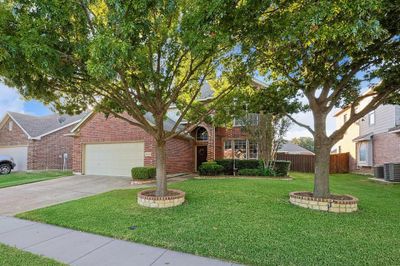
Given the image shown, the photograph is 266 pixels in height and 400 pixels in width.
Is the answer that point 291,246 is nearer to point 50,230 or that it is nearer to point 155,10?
point 50,230

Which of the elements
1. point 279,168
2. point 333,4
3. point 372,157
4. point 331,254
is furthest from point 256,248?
point 372,157

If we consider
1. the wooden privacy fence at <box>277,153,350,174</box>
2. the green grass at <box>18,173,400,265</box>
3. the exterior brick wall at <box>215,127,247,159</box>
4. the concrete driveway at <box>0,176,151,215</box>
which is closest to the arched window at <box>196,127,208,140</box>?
the exterior brick wall at <box>215,127,247,159</box>

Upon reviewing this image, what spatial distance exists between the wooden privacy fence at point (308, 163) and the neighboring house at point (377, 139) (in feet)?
2.37

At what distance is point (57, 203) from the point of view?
8.38 metres

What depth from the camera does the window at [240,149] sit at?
18080 millimetres

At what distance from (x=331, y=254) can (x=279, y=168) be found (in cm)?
1148

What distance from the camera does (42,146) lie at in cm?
2066

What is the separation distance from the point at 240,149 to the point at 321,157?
1088 cm

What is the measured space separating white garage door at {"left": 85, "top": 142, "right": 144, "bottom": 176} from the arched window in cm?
551

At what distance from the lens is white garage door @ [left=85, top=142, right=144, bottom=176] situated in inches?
597

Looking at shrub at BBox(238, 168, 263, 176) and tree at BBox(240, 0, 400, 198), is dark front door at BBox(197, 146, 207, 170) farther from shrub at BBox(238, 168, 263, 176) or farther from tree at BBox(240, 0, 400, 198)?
tree at BBox(240, 0, 400, 198)

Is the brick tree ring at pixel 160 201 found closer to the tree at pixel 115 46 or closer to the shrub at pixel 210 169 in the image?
the tree at pixel 115 46

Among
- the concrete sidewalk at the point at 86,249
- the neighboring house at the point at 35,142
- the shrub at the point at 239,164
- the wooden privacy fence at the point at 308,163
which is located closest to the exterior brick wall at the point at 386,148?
the wooden privacy fence at the point at 308,163

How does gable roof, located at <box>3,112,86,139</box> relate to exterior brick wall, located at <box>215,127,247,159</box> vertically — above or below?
above
